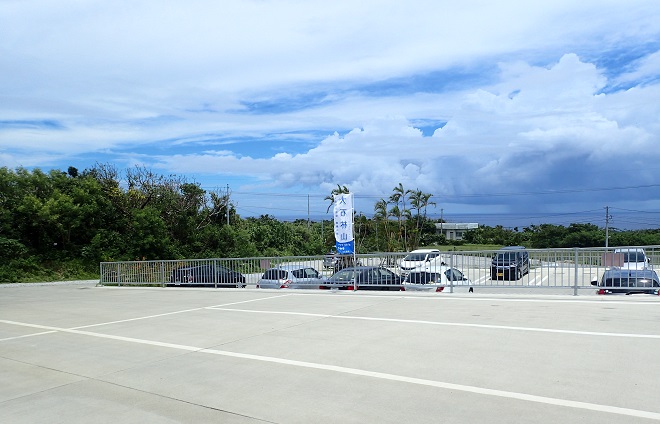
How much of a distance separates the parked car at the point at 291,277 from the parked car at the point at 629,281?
8258mm

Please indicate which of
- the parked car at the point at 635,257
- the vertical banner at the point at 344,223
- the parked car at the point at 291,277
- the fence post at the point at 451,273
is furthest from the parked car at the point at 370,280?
the parked car at the point at 635,257

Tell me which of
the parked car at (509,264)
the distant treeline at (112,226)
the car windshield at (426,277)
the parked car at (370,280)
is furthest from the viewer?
the distant treeline at (112,226)

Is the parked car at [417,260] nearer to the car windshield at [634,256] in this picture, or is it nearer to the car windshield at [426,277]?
the car windshield at [426,277]

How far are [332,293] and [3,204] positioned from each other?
26569mm

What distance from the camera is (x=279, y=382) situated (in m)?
6.25

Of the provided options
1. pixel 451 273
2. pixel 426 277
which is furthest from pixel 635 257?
pixel 426 277

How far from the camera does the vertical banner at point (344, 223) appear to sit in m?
16.8

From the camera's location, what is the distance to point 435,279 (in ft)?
48.0

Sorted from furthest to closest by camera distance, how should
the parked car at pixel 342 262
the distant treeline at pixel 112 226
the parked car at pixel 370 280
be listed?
the distant treeline at pixel 112 226 → the parked car at pixel 342 262 → the parked car at pixel 370 280

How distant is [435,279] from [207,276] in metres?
8.88

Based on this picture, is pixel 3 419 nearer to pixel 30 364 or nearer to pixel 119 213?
pixel 30 364

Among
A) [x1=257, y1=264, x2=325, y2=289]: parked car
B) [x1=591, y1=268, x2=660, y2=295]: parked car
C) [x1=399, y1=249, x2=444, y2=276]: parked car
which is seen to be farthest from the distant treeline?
[x1=591, y1=268, x2=660, y2=295]: parked car

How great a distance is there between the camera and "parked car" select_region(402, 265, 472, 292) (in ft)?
46.8

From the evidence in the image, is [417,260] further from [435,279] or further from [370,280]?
[370,280]
